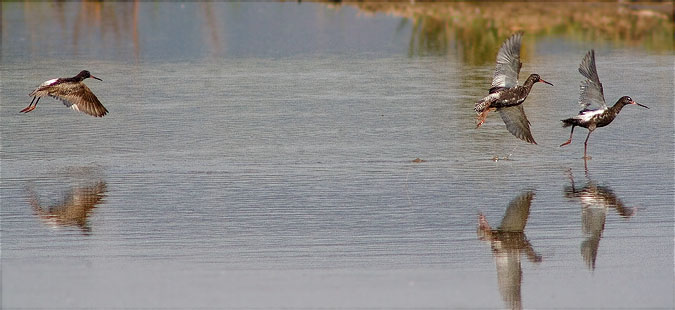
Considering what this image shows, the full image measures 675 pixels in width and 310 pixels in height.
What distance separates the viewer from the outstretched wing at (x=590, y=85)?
43.8ft

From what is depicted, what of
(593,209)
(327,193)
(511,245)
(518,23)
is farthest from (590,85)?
(518,23)

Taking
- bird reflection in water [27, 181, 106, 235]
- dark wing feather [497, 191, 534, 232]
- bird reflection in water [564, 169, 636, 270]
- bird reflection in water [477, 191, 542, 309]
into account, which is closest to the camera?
bird reflection in water [477, 191, 542, 309]

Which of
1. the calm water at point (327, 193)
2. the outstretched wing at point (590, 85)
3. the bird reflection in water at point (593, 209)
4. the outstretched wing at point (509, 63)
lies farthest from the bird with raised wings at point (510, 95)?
the bird reflection in water at point (593, 209)

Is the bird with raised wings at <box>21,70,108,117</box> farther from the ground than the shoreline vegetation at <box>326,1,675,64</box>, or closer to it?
farther from the ground

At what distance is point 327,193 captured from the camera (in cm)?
1177

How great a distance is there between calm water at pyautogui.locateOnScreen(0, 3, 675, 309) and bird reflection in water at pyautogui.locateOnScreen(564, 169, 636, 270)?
4 centimetres

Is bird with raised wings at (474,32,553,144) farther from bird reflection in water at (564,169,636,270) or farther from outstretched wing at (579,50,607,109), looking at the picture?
bird reflection in water at (564,169,636,270)

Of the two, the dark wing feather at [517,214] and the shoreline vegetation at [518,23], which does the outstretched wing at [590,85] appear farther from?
the shoreline vegetation at [518,23]

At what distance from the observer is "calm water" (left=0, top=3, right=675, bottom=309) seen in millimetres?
A: 8586

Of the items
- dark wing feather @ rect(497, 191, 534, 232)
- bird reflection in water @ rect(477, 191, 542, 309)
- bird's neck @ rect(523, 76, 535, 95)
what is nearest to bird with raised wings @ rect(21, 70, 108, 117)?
bird's neck @ rect(523, 76, 535, 95)

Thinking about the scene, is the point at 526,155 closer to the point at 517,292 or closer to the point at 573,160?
the point at 573,160

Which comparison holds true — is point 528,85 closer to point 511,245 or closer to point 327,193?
point 327,193

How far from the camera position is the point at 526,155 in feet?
46.0

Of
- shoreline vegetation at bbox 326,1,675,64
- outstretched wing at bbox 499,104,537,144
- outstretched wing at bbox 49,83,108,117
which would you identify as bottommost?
shoreline vegetation at bbox 326,1,675,64
